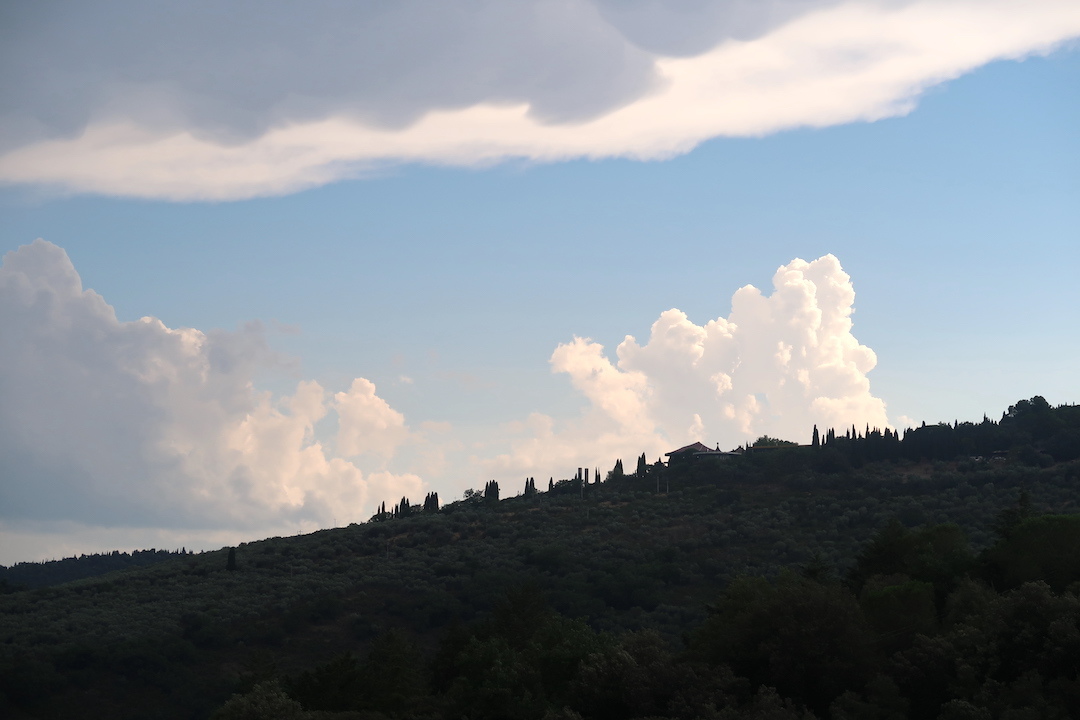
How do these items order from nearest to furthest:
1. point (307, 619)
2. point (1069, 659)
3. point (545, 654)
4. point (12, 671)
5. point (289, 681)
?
point (1069, 659), point (545, 654), point (289, 681), point (12, 671), point (307, 619)

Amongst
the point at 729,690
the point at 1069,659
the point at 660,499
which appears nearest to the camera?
the point at 1069,659

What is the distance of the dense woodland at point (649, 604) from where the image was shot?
139 ft

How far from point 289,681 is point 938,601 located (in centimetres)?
3626

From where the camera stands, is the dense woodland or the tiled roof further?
the tiled roof

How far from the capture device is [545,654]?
53125 mm

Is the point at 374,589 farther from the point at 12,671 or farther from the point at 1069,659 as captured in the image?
the point at 1069,659

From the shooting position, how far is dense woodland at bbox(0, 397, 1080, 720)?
42.3 meters

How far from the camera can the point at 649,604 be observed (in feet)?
317

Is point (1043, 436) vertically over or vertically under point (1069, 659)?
over

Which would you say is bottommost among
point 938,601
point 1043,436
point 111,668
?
point 111,668

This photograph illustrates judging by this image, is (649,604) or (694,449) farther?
(694,449)

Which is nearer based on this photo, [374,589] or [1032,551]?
[1032,551]

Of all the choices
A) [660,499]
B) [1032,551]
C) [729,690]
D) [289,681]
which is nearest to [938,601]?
[1032,551]

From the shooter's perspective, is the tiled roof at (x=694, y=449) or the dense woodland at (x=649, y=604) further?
the tiled roof at (x=694, y=449)
